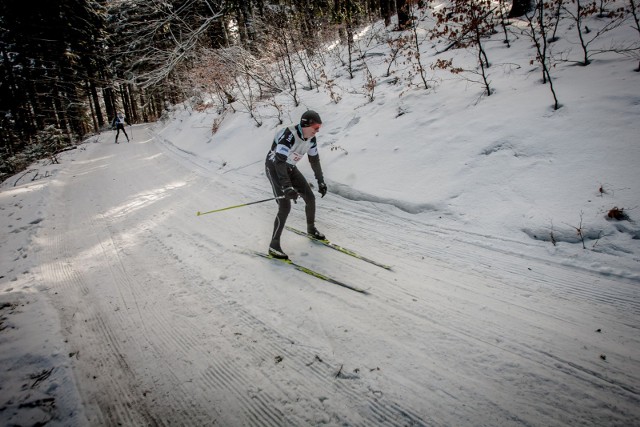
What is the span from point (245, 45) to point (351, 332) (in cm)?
1190

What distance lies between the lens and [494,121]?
212 inches

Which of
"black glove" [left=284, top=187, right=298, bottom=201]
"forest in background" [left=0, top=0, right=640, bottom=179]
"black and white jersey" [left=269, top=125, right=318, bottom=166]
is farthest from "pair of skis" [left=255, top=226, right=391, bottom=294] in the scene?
"forest in background" [left=0, top=0, right=640, bottom=179]

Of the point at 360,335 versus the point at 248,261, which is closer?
the point at 360,335

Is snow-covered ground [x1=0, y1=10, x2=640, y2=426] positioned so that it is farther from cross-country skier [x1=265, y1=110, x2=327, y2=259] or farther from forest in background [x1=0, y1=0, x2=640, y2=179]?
forest in background [x1=0, y1=0, x2=640, y2=179]

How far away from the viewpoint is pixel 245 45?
11172 millimetres

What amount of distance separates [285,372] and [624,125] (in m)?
5.86

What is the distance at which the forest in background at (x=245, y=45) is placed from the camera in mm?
7055

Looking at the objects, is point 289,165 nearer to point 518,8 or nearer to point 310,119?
point 310,119

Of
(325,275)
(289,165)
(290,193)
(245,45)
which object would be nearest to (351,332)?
(325,275)

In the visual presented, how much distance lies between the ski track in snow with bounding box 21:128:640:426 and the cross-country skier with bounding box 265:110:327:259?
1.28 feet

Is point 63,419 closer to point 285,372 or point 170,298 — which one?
point 170,298

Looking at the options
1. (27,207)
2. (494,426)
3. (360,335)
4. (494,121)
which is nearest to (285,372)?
(360,335)

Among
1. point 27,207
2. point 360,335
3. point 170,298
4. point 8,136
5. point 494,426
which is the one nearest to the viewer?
point 494,426

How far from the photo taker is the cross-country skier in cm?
400
